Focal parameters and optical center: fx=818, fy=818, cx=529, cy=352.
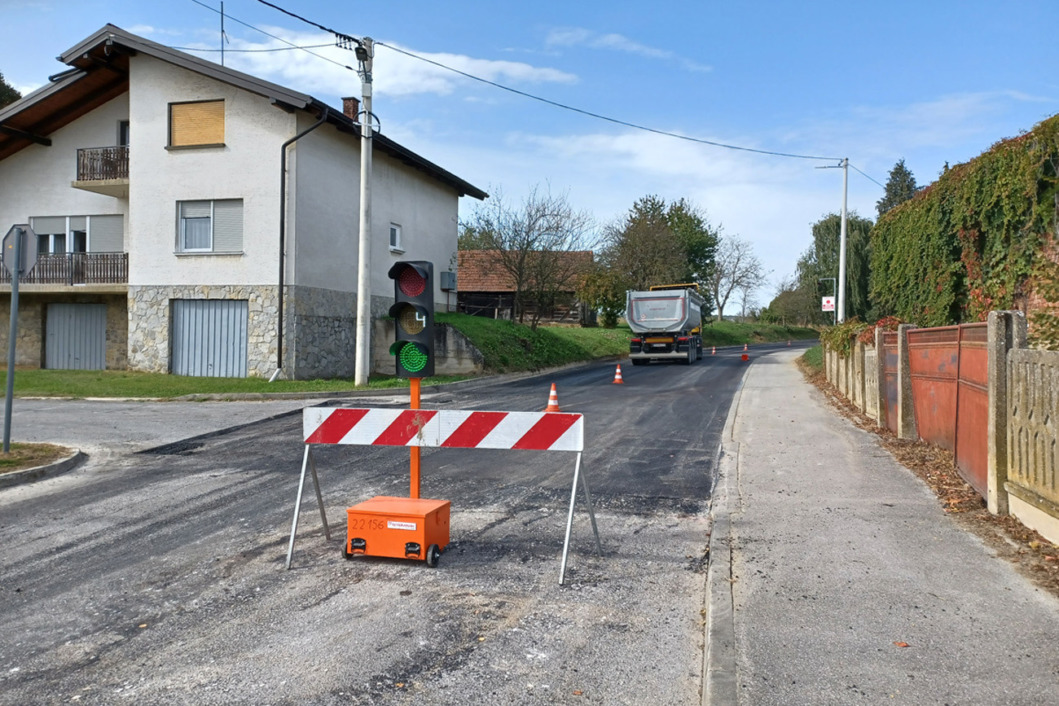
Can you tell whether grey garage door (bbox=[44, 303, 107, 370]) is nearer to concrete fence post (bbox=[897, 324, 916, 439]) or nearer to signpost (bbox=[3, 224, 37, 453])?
signpost (bbox=[3, 224, 37, 453])

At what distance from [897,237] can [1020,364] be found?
44.9 ft

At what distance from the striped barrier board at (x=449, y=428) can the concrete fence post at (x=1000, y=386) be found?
141 inches

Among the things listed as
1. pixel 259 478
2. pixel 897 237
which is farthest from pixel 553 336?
pixel 259 478

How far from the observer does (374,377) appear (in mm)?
23500

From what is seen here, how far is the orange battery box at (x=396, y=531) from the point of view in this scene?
5871 mm

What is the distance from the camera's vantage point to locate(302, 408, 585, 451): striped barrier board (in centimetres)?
Result: 593

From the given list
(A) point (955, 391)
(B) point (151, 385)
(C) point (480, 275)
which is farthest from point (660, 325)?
(A) point (955, 391)

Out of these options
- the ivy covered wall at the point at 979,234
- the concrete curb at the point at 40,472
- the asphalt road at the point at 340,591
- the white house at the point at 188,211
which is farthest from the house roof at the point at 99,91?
the ivy covered wall at the point at 979,234

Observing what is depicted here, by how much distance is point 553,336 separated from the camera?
3541 centimetres

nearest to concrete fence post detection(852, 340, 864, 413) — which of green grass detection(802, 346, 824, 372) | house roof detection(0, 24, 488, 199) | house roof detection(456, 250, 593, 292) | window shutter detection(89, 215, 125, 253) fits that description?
green grass detection(802, 346, 824, 372)

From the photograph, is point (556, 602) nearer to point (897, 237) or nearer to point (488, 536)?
point (488, 536)

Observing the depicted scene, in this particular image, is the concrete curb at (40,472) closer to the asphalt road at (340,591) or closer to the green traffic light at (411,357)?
the asphalt road at (340,591)

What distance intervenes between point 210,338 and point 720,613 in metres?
20.3

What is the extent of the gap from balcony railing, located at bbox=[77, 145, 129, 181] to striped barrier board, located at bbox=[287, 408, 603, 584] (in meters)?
21.1
